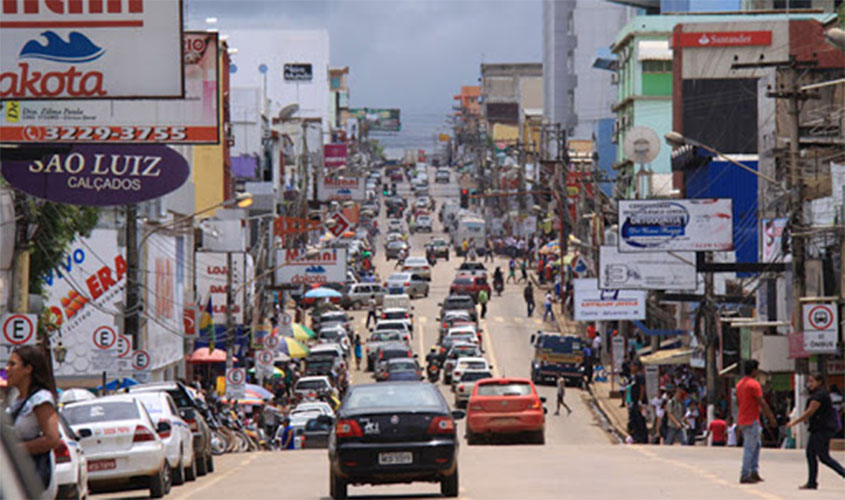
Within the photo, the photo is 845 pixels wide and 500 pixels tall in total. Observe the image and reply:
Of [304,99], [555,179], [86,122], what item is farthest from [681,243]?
[304,99]

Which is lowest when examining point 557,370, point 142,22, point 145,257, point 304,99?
point 557,370

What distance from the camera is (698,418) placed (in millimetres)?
45031

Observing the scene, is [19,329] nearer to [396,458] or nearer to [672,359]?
[396,458]

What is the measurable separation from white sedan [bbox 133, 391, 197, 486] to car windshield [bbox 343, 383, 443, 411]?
11.9 feet

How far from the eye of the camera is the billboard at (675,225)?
47.5 metres

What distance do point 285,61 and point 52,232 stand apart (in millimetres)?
146634

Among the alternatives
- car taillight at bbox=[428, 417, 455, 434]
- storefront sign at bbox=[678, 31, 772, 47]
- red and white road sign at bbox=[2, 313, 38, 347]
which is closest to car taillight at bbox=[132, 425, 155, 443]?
car taillight at bbox=[428, 417, 455, 434]

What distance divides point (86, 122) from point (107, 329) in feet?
44.2

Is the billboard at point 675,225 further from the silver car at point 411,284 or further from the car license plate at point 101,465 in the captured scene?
the silver car at point 411,284

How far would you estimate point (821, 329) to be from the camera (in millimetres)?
32562

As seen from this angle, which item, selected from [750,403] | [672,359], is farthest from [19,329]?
[672,359]

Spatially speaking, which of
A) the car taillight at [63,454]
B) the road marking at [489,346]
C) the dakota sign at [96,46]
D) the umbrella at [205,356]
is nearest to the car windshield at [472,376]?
the umbrella at [205,356]

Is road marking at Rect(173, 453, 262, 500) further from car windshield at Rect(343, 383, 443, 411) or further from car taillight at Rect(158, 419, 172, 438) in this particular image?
car windshield at Rect(343, 383, 443, 411)

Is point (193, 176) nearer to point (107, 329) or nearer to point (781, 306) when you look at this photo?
point (781, 306)
